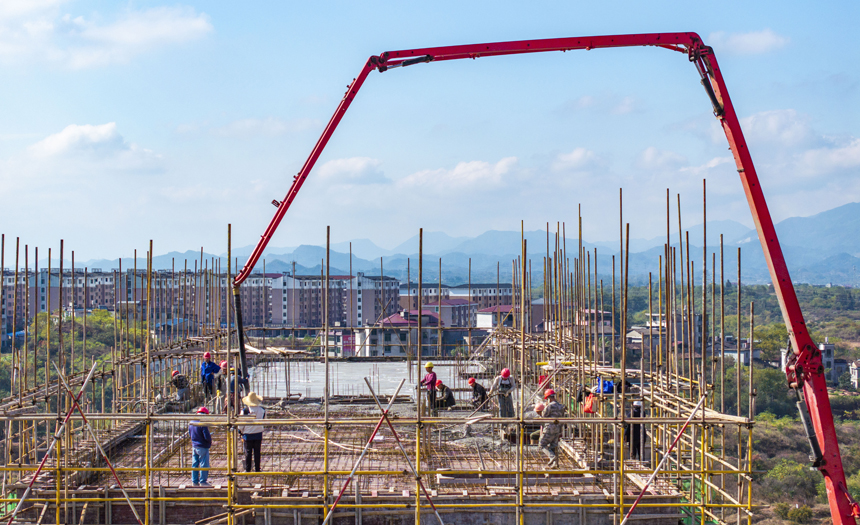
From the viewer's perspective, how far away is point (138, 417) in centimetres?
922

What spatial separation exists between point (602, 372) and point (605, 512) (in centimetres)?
430

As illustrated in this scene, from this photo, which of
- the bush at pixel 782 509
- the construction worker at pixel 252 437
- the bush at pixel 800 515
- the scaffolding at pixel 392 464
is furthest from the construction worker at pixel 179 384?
the bush at pixel 782 509

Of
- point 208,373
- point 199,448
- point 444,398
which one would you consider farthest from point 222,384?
point 199,448

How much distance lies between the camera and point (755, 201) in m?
9.08

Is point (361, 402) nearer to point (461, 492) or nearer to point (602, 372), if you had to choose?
point (602, 372)

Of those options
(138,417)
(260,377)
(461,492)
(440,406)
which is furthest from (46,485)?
(260,377)

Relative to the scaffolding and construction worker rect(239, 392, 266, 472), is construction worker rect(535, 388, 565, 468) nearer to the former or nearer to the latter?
the scaffolding

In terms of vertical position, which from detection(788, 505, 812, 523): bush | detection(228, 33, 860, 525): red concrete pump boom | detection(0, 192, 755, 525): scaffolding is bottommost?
detection(788, 505, 812, 523): bush

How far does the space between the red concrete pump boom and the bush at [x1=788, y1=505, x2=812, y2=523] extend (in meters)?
41.7

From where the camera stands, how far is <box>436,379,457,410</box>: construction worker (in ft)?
49.1

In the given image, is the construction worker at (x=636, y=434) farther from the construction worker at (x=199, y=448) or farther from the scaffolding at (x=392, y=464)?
the construction worker at (x=199, y=448)

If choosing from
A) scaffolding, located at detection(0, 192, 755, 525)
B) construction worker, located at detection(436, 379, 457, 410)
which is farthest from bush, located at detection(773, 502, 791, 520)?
construction worker, located at detection(436, 379, 457, 410)

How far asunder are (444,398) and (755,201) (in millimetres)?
8304

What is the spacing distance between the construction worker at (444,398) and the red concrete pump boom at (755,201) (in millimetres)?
4909
